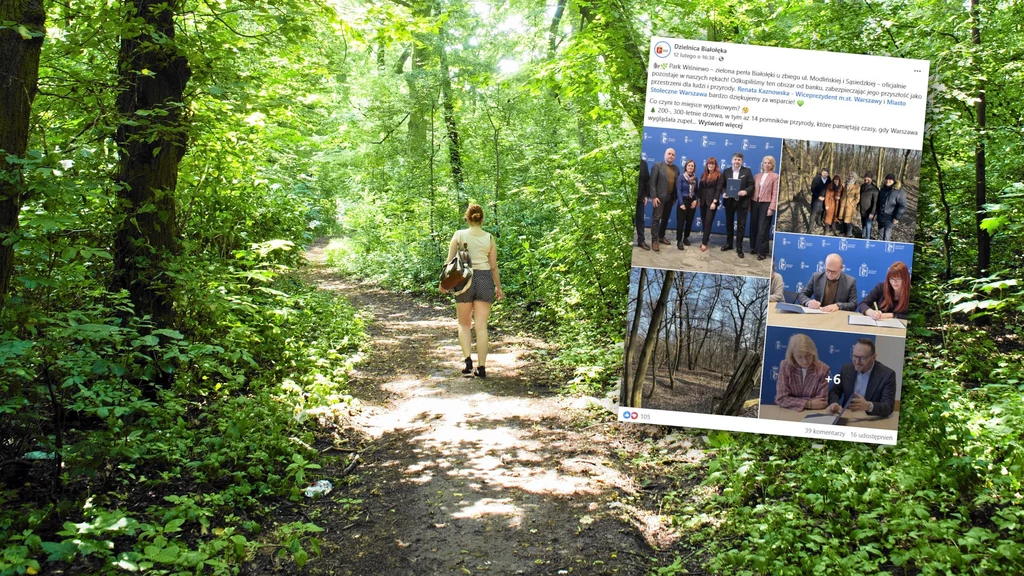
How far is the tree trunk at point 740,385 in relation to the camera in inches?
137

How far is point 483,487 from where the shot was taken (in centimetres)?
502

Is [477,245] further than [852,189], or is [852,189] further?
[477,245]

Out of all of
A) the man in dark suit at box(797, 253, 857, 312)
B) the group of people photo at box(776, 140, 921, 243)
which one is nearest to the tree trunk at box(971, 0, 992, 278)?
the group of people photo at box(776, 140, 921, 243)

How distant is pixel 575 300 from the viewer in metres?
9.55

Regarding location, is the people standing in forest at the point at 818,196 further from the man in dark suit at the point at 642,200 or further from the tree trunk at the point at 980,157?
the tree trunk at the point at 980,157

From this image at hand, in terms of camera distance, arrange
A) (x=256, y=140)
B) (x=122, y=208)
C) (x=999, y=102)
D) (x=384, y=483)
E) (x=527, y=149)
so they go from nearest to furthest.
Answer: (x=384, y=483)
(x=122, y=208)
(x=999, y=102)
(x=256, y=140)
(x=527, y=149)

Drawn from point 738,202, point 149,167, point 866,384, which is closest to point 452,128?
point 149,167

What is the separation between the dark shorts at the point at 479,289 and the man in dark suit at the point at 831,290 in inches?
194

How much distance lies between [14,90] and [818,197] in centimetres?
471

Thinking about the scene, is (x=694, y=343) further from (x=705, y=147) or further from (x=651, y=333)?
(x=705, y=147)

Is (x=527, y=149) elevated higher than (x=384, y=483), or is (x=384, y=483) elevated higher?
(x=527, y=149)

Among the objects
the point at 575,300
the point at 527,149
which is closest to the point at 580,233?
the point at 575,300

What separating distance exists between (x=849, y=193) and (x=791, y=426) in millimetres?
1239

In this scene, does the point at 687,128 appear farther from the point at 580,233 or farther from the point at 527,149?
the point at 527,149
